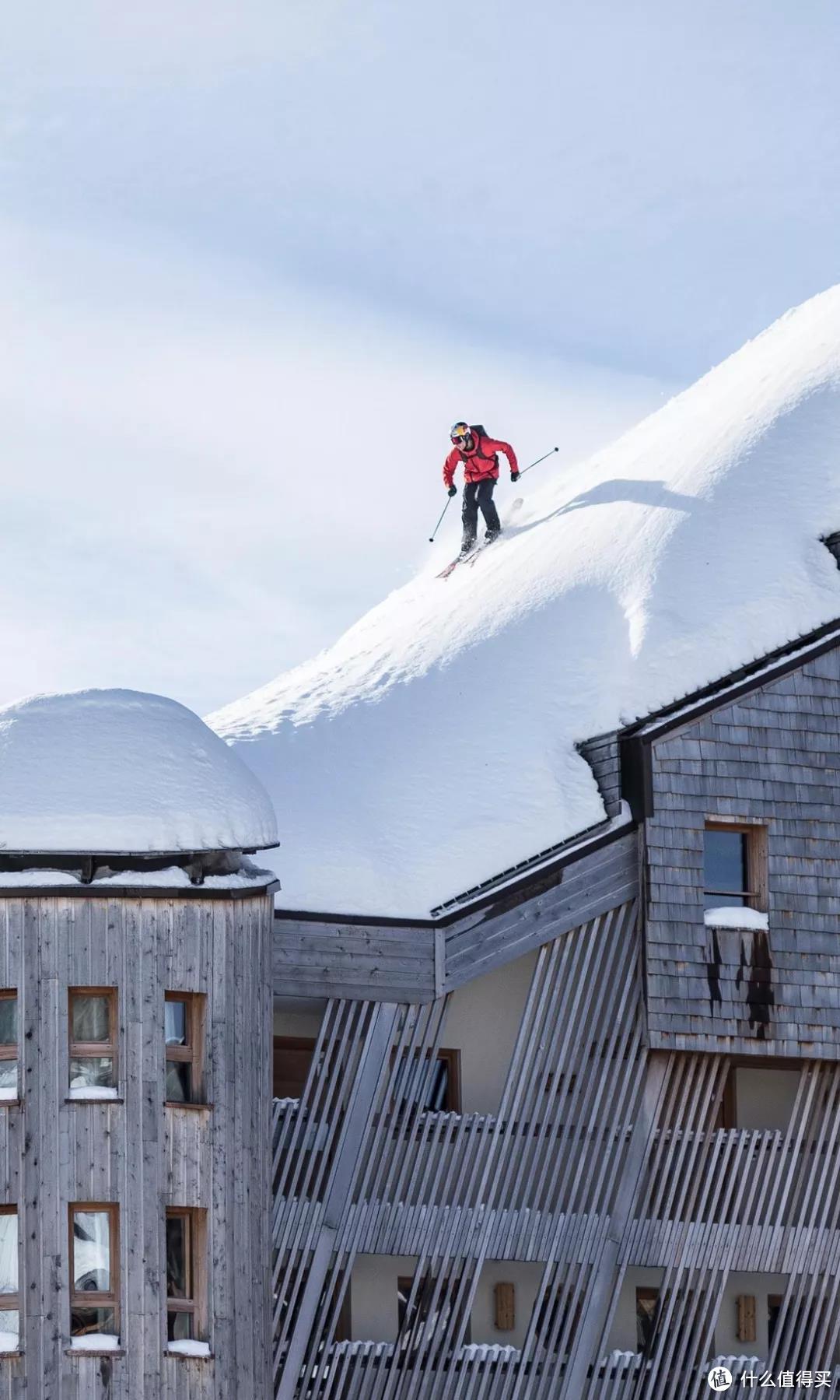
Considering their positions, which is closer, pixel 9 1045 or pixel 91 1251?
pixel 91 1251

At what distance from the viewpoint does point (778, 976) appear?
23.1 metres

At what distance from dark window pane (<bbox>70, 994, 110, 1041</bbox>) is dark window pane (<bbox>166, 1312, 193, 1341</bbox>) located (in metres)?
2.41

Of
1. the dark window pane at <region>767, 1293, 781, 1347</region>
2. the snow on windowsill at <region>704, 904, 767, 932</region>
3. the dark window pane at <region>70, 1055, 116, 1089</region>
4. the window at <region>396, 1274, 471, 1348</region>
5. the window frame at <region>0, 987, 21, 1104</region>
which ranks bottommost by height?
the dark window pane at <region>767, 1293, 781, 1347</region>

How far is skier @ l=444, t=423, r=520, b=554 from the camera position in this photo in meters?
30.7

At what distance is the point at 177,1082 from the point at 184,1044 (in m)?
0.34

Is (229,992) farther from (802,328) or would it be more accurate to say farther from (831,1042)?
(802,328)

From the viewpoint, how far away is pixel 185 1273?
60.7 feet

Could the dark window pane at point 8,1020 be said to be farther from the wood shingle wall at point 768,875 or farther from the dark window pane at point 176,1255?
the wood shingle wall at point 768,875

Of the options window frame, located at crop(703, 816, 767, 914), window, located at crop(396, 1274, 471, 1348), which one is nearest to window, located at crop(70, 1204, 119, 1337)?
window, located at crop(396, 1274, 471, 1348)

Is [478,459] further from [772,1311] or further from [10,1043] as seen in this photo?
[10,1043]

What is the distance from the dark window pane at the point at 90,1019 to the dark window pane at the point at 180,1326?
241 centimetres

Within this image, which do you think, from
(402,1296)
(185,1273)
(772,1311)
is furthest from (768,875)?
(185,1273)

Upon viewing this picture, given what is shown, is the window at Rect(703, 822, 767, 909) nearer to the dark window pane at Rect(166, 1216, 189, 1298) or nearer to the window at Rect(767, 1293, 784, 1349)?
the window at Rect(767, 1293, 784, 1349)
